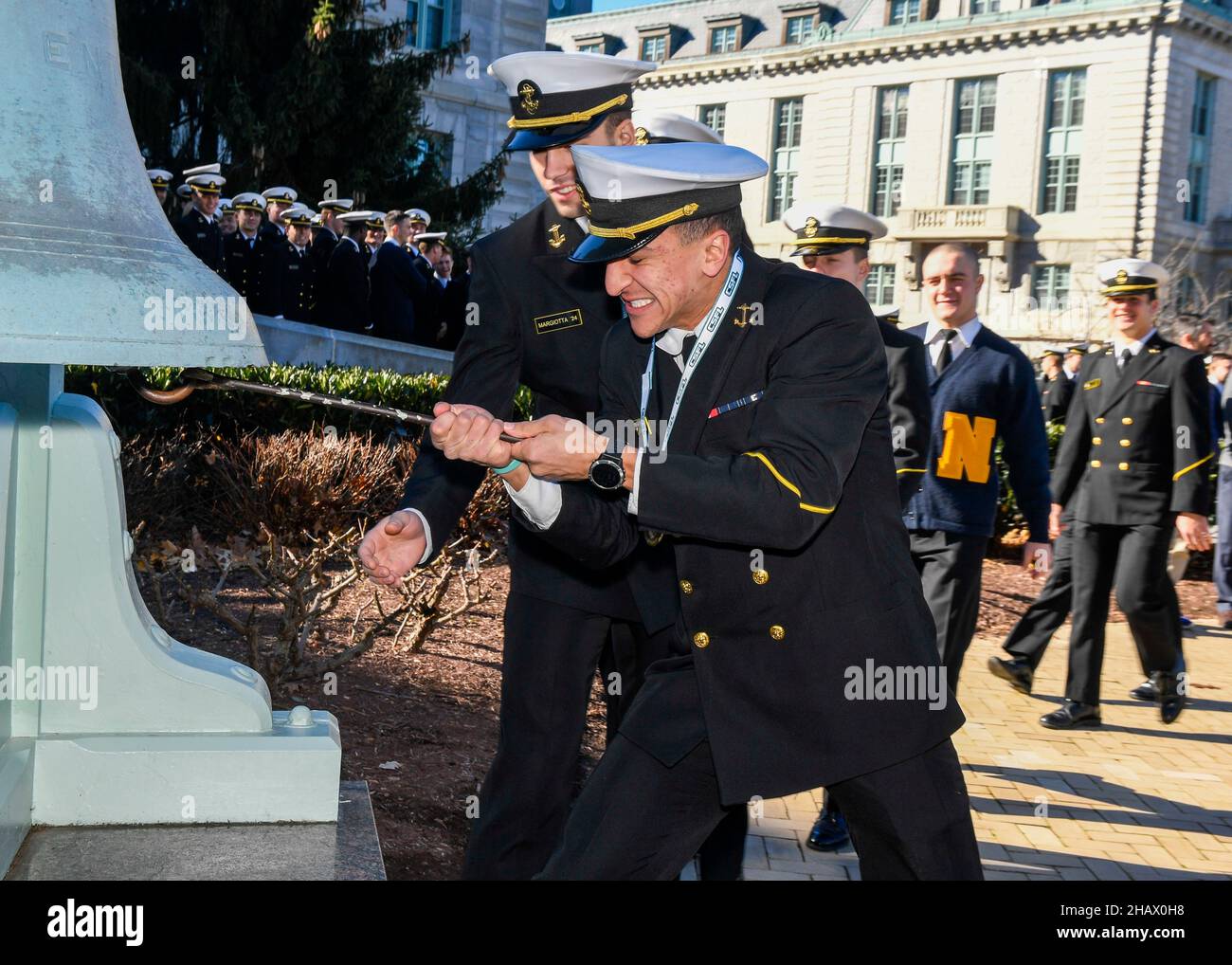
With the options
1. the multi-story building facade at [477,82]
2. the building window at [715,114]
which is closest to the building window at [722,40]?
the building window at [715,114]

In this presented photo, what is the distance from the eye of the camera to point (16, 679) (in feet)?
11.6

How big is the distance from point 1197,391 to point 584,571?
496 centimetres

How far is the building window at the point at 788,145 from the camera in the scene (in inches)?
2522

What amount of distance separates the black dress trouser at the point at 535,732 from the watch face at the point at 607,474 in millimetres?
1193

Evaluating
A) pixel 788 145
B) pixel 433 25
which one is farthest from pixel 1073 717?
pixel 788 145

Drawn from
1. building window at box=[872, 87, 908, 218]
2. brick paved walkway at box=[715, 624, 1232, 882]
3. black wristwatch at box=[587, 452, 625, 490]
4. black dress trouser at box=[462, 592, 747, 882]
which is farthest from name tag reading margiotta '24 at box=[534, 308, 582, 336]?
building window at box=[872, 87, 908, 218]

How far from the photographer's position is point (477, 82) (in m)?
33.0

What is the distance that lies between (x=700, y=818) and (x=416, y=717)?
3.43 meters

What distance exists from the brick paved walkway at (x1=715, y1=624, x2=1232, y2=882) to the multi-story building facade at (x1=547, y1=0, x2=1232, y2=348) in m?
39.5

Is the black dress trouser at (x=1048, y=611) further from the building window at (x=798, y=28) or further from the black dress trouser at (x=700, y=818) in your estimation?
the building window at (x=798, y=28)

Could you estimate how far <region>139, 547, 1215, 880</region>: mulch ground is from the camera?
5.07 meters

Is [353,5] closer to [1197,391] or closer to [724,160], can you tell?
[1197,391]

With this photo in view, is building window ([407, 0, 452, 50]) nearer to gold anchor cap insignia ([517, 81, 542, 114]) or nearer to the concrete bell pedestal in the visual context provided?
gold anchor cap insignia ([517, 81, 542, 114])

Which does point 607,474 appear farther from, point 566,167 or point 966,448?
point 966,448
